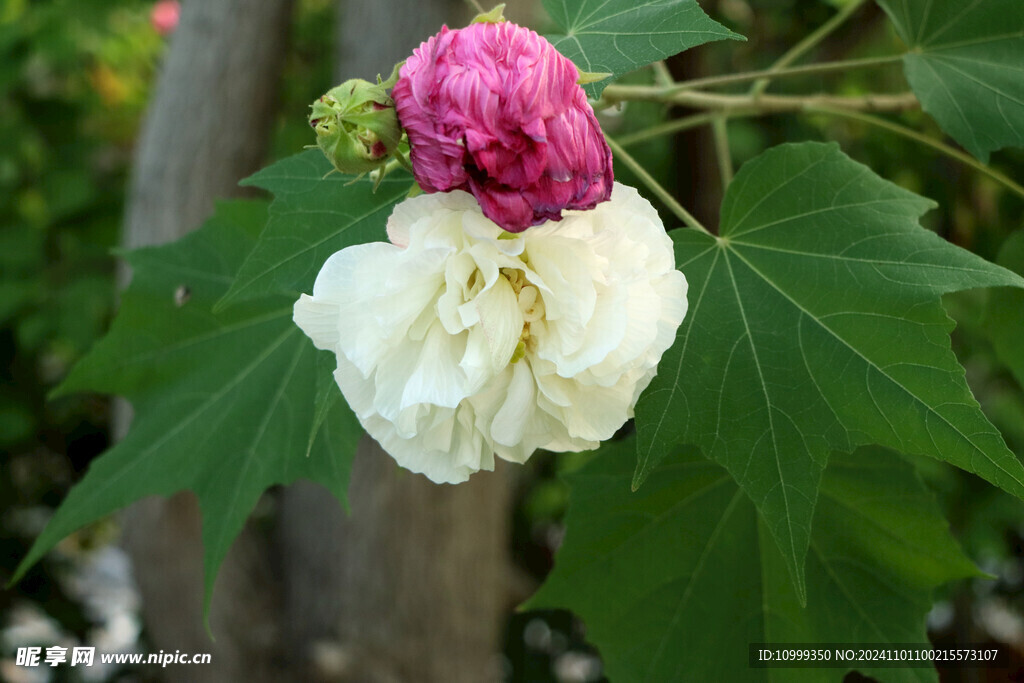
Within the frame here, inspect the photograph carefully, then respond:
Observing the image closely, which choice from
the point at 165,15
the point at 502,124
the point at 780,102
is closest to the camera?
the point at 502,124

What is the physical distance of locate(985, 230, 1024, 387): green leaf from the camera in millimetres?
884

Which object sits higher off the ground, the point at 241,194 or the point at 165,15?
the point at 165,15

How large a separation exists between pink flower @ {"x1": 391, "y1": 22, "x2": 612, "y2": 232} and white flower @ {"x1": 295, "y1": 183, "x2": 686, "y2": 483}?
28 mm

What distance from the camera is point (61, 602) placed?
7.50 ft

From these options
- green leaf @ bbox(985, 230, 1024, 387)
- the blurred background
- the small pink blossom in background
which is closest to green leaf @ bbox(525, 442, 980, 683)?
green leaf @ bbox(985, 230, 1024, 387)

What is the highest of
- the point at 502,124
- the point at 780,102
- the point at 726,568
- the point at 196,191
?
the point at 502,124

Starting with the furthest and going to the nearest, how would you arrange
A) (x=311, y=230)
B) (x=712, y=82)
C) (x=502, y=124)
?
(x=712, y=82) → (x=311, y=230) → (x=502, y=124)

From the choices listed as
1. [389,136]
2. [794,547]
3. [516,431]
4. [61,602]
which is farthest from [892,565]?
[61,602]

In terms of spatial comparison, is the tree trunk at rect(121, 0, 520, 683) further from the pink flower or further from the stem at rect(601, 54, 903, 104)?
the pink flower

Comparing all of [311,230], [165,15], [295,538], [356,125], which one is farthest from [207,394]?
[165,15]

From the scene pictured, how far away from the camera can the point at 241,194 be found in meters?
1.86

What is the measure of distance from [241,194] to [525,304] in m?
1.49

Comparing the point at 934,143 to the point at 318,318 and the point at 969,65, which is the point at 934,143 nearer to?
the point at 969,65

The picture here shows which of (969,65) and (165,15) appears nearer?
(969,65)
